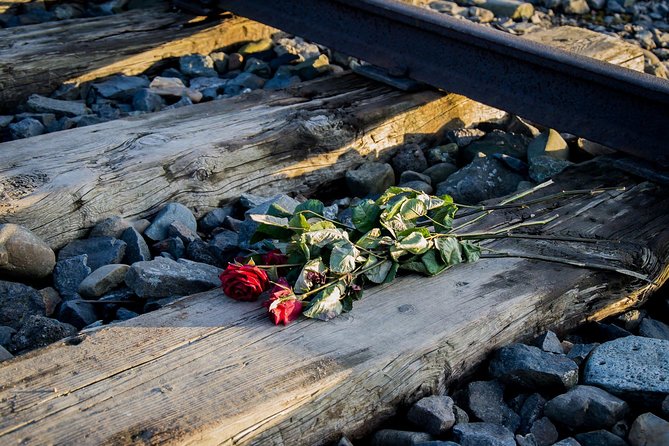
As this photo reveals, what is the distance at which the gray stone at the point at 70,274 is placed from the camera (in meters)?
3.31

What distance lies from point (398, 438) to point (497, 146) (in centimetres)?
240

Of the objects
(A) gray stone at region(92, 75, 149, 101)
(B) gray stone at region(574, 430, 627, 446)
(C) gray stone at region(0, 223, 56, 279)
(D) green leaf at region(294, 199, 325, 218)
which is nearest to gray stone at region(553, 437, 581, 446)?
(B) gray stone at region(574, 430, 627, 446)

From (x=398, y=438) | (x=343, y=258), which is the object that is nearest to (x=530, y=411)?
(x=398, y=438)

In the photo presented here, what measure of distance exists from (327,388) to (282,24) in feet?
10.9

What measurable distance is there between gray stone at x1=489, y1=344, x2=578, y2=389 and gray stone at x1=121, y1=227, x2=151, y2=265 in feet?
5.01

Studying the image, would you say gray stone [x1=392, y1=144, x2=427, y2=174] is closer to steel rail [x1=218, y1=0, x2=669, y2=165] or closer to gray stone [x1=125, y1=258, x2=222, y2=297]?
steel rail [x1=218, y1=0, x2=669, y2=165]

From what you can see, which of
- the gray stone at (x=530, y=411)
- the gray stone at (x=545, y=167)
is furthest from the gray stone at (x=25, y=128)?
the gray stone at (x=530, y=411)

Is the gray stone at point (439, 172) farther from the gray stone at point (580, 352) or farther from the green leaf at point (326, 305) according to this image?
the green leaf at point (326, 305)

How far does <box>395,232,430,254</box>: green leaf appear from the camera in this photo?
3.01m

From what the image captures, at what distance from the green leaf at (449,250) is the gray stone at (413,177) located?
3.77ft

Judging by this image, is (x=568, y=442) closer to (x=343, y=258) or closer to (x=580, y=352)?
(x=580, y=352)

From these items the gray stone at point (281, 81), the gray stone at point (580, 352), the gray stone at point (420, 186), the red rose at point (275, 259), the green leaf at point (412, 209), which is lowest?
the gray stone at point (580, 352)

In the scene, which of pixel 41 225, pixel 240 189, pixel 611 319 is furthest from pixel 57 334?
pixel 611 319

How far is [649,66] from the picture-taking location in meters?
5.89
